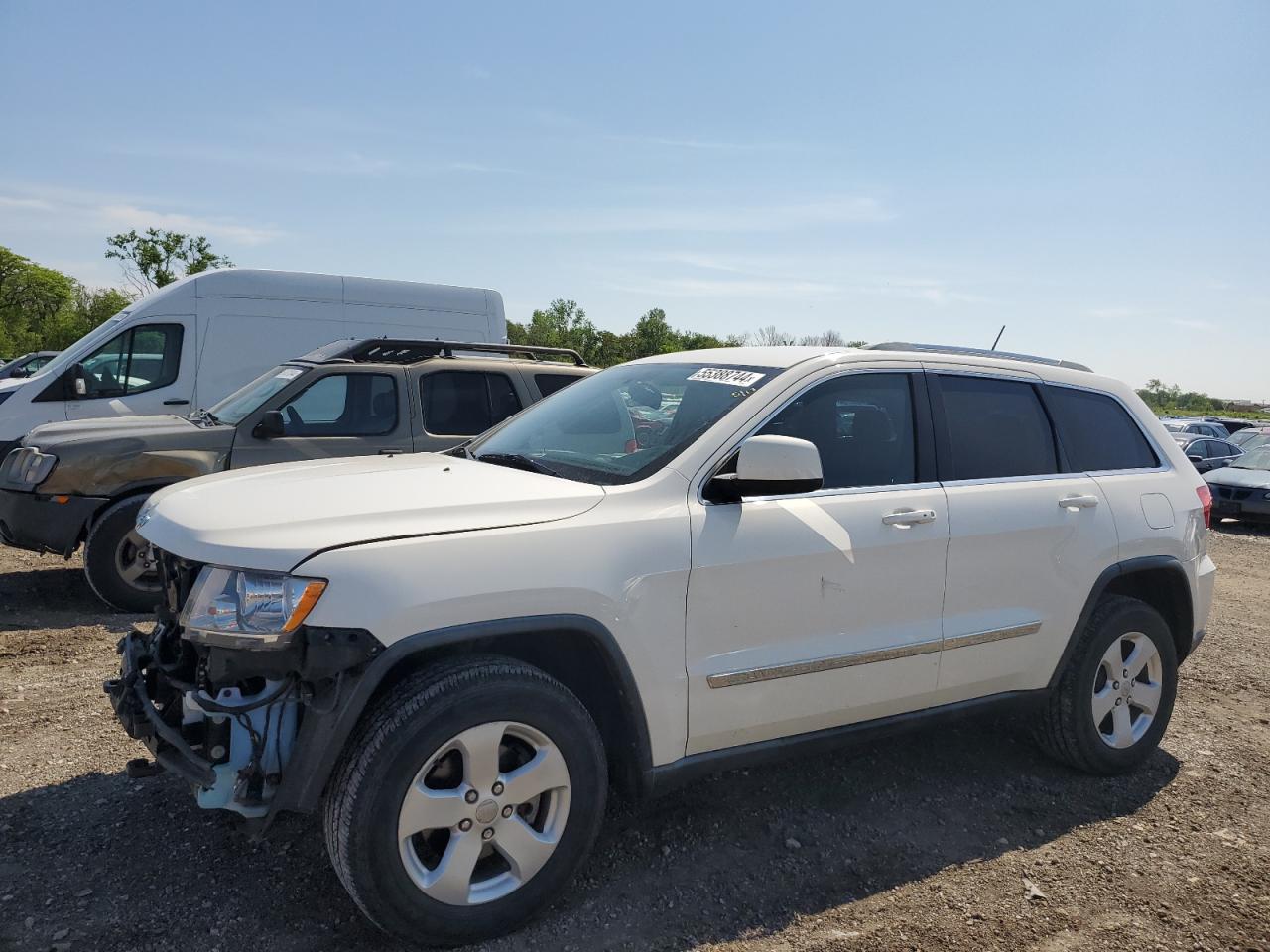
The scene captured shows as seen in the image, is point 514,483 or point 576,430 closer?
point 514,483

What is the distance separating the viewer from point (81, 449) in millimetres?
6086

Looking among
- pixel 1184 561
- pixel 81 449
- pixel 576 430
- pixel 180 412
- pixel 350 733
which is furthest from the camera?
pixel 180 412

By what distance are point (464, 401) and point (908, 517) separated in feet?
14.8

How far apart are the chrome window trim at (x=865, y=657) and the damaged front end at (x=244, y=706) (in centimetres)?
119

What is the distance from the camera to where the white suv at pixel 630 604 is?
2523 mm

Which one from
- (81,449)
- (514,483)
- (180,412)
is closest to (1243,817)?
(514,483)

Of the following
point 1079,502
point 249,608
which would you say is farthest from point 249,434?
point 1079,502

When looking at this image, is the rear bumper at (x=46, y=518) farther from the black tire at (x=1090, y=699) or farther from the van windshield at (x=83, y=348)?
the black tire at (x=1090, y=699)

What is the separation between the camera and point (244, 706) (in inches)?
99.5

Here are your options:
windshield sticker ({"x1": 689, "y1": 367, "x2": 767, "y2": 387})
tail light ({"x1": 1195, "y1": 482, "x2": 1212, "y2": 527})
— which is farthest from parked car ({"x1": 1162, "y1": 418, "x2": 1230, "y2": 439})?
windshield sticker ({"x1": 689, "y1": 367, "x2": 767, "y2": 387})

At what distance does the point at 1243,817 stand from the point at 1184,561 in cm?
111

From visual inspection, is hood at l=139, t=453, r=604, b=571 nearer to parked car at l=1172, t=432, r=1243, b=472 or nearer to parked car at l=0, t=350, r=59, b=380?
parked car at l=1172, t=432, r=1243, b=472

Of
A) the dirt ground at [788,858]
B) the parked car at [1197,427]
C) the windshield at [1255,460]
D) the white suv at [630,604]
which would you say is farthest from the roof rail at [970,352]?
the parked car at [1197,427]

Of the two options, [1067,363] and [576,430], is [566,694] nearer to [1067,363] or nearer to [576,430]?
[576,430]
